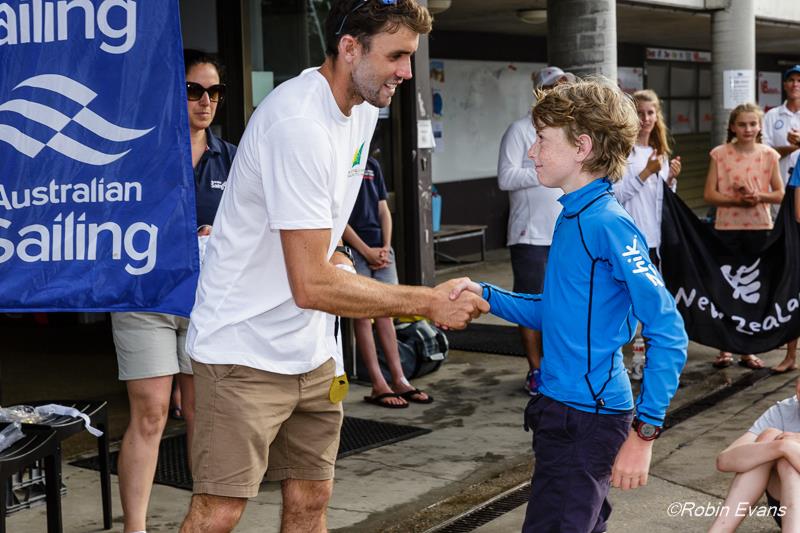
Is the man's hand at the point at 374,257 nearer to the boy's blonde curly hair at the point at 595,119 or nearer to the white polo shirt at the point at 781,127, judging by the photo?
the boy's blonde curly hair at the point at 595,119

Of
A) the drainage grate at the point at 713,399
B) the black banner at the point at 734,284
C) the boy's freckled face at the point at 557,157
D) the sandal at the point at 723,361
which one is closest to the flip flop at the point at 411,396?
the drainage grate at the point at 713,399

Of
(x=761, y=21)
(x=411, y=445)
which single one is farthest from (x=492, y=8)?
(x=411, y=445)

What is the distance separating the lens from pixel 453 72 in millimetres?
14188

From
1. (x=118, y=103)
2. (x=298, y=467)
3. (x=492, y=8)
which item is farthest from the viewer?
(x=492, y=8)

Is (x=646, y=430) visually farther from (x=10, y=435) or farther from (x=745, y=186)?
(x=745, y=186)

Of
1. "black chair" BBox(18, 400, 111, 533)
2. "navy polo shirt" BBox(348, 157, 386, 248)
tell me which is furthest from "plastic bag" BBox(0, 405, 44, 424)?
"navy polo shirt" BBox(348, 157, 386, 248)

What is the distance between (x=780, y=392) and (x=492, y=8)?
6.40 m

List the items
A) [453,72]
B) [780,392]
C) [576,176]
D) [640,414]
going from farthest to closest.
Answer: [453,72] < [780,392] < [576,176] < [640,414]

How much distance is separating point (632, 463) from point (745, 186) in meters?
5.17

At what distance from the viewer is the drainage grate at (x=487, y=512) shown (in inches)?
181

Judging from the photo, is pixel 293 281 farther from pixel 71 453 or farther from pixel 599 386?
pixel 71 453

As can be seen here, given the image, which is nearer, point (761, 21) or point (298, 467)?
point (298, 467)

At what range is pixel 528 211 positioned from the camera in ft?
21.9

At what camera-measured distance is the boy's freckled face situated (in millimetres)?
3098
